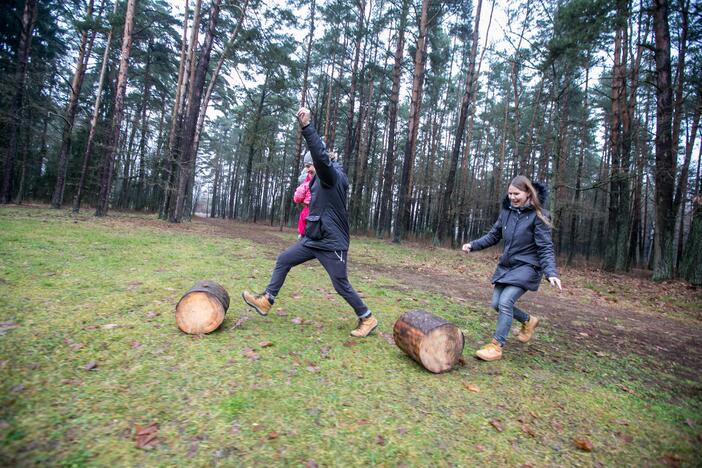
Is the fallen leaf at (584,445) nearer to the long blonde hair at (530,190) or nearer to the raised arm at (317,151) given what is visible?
the long blonde hair at (530,190)

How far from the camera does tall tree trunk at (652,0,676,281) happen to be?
10.8 metres

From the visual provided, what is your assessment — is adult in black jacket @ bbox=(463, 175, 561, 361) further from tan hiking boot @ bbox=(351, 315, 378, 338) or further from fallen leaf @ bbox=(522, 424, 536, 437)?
tan hiking boot @ bbox=(351, 315, 378, 338)

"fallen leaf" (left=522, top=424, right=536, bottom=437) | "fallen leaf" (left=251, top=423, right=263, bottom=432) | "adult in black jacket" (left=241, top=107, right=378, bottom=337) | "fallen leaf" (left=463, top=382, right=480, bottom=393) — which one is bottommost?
"fallen leaf" (left=251, top=423, right=263, bottom=432)

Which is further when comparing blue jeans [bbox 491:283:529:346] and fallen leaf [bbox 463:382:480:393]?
blue jeans [bbox 491:283:529:346]

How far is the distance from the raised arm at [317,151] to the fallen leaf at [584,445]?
9.89 feet

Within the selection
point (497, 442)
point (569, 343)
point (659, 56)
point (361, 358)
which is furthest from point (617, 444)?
point (659, 56)

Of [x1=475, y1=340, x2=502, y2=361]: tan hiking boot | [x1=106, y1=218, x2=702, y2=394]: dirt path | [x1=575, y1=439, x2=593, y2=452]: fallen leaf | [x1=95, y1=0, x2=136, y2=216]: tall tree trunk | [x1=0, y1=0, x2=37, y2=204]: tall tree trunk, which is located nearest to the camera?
[x1=575, y1=439, x2=593, y2=452]: fallen leaf

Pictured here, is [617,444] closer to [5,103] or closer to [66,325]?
[66,325]

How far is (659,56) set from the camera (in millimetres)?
11070

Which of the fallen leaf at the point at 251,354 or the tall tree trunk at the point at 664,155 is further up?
the tall tree trunk at the point at 664,155

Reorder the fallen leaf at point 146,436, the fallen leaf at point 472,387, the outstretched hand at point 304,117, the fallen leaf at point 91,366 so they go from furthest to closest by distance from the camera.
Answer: the outstretched hand at point 304,117
the fallen leaf at point 472,387
the fallen leaf at point 91,366
the fallen leaf at point 146,436

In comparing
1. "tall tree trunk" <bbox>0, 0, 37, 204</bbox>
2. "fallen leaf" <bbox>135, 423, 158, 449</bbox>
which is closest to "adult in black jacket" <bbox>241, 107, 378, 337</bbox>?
"fallen leaf" <bbox>135, 423, 158, 449</bbox>

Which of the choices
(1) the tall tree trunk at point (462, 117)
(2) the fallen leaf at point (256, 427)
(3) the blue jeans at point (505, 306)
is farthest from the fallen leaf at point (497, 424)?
(1) the tall tree trunk at point (462, 117)

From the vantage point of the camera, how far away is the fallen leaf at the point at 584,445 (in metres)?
2.26
